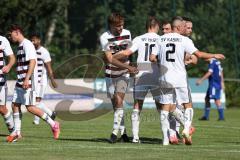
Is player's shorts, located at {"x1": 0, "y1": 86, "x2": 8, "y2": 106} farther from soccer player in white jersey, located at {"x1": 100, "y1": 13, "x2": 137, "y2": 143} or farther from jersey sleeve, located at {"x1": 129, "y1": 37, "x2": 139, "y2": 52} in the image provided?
jersey sleeve, located at {"x1": 129, "y1": 37, "x2": 139, "y2": 52}

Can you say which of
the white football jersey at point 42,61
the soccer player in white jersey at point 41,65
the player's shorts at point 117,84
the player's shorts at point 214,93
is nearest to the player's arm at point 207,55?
the player's shorts at point 117,84

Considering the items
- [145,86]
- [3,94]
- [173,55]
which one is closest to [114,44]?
[145,86]

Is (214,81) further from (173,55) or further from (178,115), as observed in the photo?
(173,55)

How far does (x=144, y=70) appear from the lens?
54.5 feet

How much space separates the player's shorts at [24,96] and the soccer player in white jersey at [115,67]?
159 centimetres

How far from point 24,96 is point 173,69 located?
3.21 metres

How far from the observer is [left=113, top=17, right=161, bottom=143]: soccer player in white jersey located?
16.1 m

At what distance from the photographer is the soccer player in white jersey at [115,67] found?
52.5 ft

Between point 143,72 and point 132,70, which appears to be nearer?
point 132,70

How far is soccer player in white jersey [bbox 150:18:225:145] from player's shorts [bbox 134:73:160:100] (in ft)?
1.46

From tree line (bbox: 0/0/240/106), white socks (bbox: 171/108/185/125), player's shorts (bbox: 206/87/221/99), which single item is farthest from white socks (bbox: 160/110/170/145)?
tree line (bbox: 0/0/240/106)

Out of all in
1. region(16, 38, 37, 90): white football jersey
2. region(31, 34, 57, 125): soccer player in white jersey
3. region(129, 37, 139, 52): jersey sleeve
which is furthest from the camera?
region(31, 34, 57, 125): soccer player in white jersey

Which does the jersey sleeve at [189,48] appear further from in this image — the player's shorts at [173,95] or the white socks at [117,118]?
the white socks at [117,118]

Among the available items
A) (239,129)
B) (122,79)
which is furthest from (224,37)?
(122,79)
